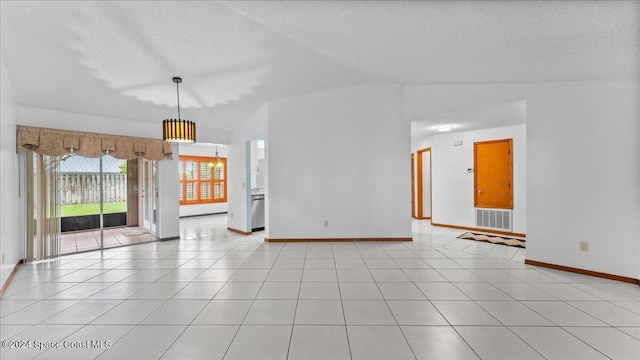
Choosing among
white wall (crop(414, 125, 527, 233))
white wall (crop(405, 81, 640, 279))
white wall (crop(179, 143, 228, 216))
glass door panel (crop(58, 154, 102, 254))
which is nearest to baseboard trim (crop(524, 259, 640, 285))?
white wall (crop(405, 81, 640, 279))

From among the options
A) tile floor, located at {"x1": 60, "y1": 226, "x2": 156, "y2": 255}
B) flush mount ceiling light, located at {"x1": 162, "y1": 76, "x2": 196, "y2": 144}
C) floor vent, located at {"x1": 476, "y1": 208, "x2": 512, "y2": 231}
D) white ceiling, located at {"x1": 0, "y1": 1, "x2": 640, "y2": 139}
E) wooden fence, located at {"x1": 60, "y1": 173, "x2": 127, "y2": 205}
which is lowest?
tile floor, located at {"x1": 60, "y1": 226, "x2": 156, "y2": 255}

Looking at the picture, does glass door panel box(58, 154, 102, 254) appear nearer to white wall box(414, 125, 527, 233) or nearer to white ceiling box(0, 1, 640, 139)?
white ceiling box(0, 1, 640, 139)

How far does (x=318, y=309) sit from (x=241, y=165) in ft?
15.5

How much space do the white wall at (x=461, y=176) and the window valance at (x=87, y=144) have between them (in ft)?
22.8

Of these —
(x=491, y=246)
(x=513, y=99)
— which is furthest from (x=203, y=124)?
(x=491, y=246)

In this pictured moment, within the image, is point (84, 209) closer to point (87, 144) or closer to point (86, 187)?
point (86, 187)

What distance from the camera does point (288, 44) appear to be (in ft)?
11.8

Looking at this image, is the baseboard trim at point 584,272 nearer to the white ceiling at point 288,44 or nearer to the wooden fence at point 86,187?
the white ceiling at point 288,44

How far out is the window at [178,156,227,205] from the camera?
9.80m

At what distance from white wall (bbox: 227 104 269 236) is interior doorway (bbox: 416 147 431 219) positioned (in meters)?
5.20

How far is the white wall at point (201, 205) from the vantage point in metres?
9.69

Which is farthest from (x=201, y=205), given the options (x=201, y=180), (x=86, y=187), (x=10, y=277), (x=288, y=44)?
(x=288, y=44)

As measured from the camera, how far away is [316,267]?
4070 millimetres

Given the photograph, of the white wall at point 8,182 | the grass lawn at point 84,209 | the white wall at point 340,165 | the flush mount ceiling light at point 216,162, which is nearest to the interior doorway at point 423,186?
the white wall at point 340,165
